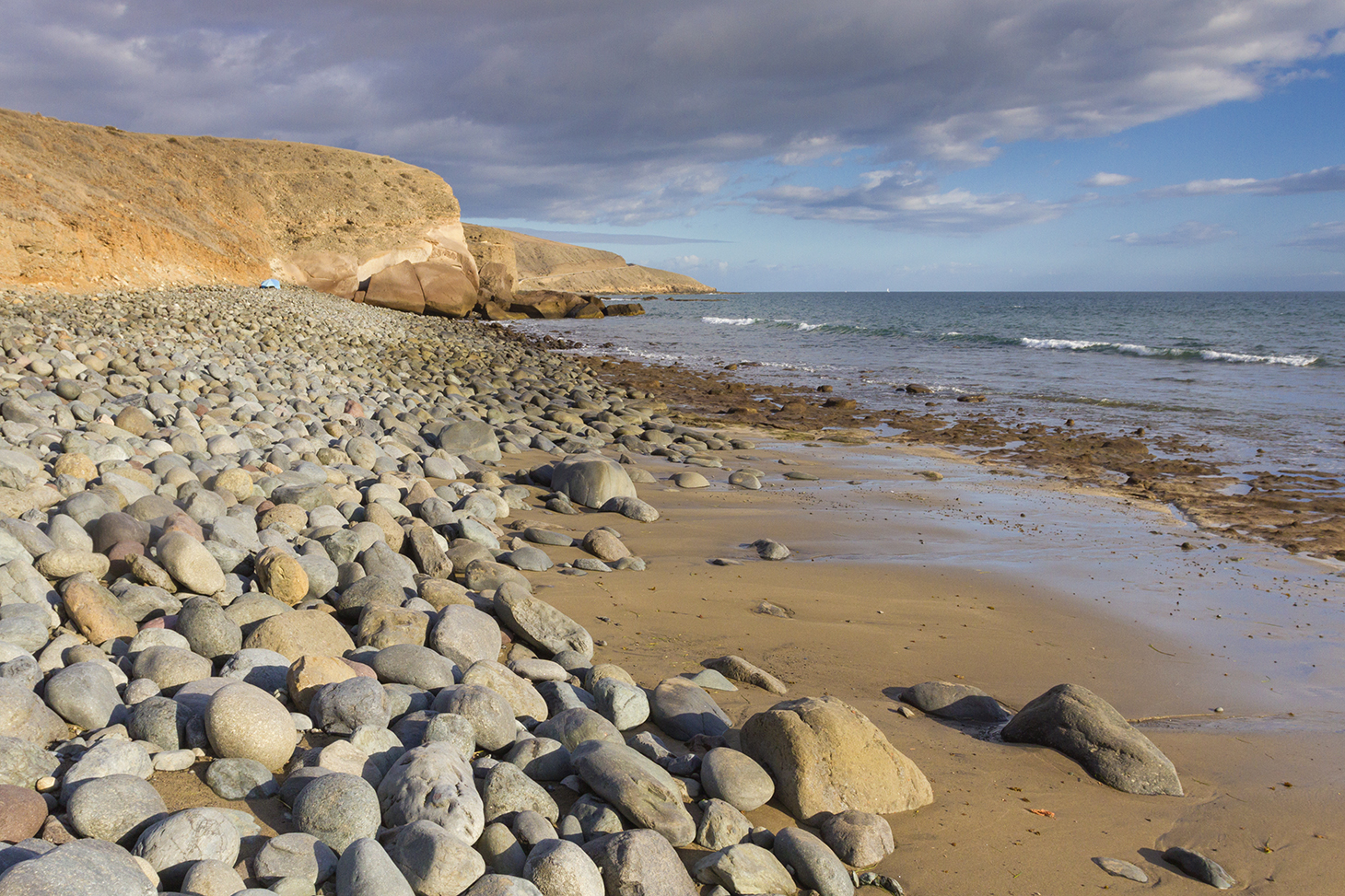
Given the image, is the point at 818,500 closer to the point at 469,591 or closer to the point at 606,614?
the point at 606,614

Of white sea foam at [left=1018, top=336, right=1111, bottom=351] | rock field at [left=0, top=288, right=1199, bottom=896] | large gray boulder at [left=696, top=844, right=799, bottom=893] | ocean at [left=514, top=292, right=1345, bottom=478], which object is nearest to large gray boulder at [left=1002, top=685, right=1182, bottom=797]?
rock field at [left=0, top=288, right=1199, bottom=896]

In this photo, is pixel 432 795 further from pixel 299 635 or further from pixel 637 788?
pixel 299 635

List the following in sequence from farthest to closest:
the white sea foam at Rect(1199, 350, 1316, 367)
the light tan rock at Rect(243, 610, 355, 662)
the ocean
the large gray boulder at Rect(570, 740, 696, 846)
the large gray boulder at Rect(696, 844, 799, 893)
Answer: the white sea foam at Rect(1199, 350, 1316, 367)
the ocean
the light tan rock at Rect(243, 610, 355, 662)
the large gray boulder at Rect(570, 740, 696, 846)
the large gray boulder at Rect(696, 844, 799, 893)

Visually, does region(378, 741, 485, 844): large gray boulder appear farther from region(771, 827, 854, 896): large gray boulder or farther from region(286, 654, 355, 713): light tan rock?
region(771, 827, 854, 896): large gray boulder

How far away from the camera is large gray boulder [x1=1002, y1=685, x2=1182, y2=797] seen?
109 inches

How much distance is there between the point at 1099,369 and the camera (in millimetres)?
19234

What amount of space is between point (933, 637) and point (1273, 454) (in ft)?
26.4

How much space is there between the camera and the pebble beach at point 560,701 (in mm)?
1891

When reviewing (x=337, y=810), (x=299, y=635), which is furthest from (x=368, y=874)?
(x=299, y=635)

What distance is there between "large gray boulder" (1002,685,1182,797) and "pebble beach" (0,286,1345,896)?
0.04ft

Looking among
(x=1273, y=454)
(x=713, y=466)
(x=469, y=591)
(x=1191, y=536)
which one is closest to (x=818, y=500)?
(x=713, y=466)

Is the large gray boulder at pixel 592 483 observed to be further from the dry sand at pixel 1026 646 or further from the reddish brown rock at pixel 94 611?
the reddish brown rock at pixel 94 611

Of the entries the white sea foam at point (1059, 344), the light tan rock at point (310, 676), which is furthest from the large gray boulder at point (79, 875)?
the white sea foam at point (1059, 344)

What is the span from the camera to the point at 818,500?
698 cm
